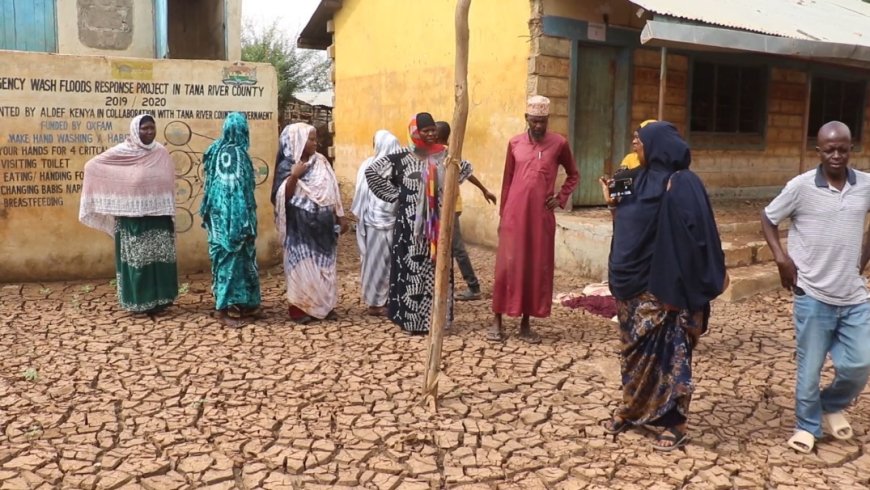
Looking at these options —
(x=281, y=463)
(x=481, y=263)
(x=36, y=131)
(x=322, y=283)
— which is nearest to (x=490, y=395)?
(x=281, y=463)

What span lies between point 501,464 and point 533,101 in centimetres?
248

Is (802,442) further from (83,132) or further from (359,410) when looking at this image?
(83,132)

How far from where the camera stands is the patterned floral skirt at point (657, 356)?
3.30 m

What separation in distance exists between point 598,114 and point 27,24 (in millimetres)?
6643

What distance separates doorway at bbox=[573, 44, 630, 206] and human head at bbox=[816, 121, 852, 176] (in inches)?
204

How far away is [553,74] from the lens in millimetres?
7949

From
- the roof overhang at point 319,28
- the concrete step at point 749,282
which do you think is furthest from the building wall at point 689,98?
the roof overhang at point 319,28

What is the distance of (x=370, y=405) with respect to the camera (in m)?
3.90

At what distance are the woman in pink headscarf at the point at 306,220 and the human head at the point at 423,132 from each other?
0.72 m

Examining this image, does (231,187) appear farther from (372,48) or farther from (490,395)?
(372,48)

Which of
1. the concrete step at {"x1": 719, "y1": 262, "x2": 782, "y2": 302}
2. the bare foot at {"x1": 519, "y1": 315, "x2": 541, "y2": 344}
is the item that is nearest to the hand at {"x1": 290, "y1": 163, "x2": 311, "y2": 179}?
the bare foot at {"x1": 519, "y1": 315, "x2": 541, "y2": 344}

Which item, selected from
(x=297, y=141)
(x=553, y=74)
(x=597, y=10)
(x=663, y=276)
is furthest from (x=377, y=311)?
(x=597, y=10)

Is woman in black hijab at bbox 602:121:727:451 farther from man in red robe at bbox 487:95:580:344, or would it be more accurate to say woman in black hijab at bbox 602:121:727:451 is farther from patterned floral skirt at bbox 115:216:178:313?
patterned floral skirt at bbox 115:216:178:313

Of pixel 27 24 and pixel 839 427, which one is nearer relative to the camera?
pixel 839 427
